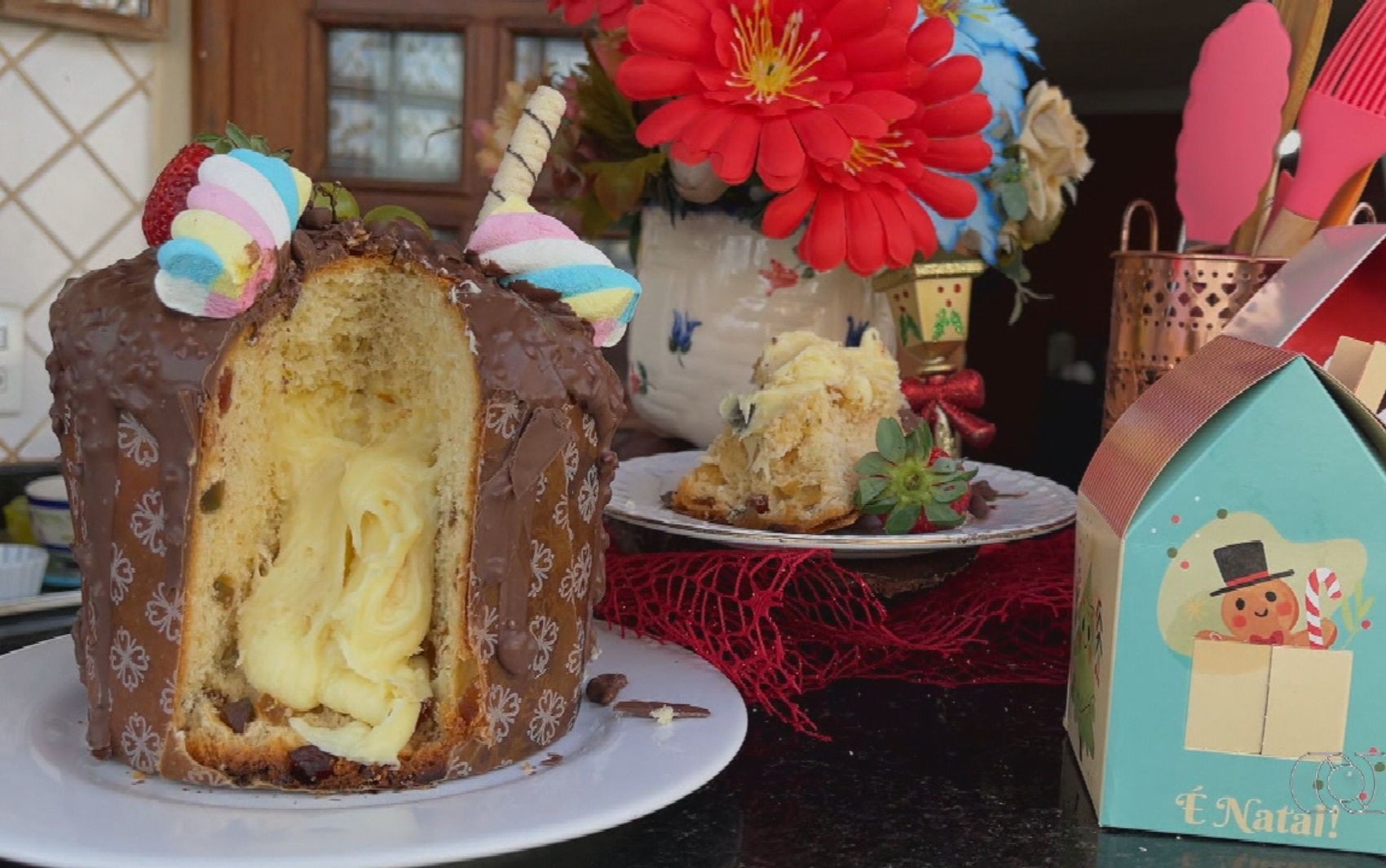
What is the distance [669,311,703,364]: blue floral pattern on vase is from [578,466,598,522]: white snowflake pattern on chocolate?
1.36 feet

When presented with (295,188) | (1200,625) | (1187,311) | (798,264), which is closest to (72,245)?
(798,264)

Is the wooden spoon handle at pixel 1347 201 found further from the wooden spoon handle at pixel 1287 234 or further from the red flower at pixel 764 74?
the red flower at pixel 764 74

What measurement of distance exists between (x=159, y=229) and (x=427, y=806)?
0.32 m

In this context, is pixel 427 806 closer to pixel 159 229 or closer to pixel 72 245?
pixel 159 229

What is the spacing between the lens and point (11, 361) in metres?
2.20

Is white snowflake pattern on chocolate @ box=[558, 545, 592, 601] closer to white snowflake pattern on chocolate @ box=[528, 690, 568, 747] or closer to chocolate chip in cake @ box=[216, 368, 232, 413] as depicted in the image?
white snowflake pattern on chocolate @ box=[528, 690, 568, 747]

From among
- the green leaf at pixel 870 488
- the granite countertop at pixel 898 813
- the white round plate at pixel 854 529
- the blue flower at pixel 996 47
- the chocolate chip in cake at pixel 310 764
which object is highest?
the blue flower at pixel 996 47

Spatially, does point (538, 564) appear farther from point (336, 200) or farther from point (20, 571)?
point (20, 571)

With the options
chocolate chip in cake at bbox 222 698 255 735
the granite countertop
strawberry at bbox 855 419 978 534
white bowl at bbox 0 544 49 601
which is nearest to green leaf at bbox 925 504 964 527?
strawberry at bbox 855 419 978 534

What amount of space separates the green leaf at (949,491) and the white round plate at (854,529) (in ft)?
0.08

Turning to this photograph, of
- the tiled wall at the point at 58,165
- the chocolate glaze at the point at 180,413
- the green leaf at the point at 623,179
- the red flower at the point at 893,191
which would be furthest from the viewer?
the tiled wall at the point at 58,165

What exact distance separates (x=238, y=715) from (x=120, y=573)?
91 mm

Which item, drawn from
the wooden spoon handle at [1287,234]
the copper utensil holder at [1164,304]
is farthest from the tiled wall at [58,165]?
the wooden spoon handle at [1287,234]

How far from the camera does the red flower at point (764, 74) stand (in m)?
0.89
